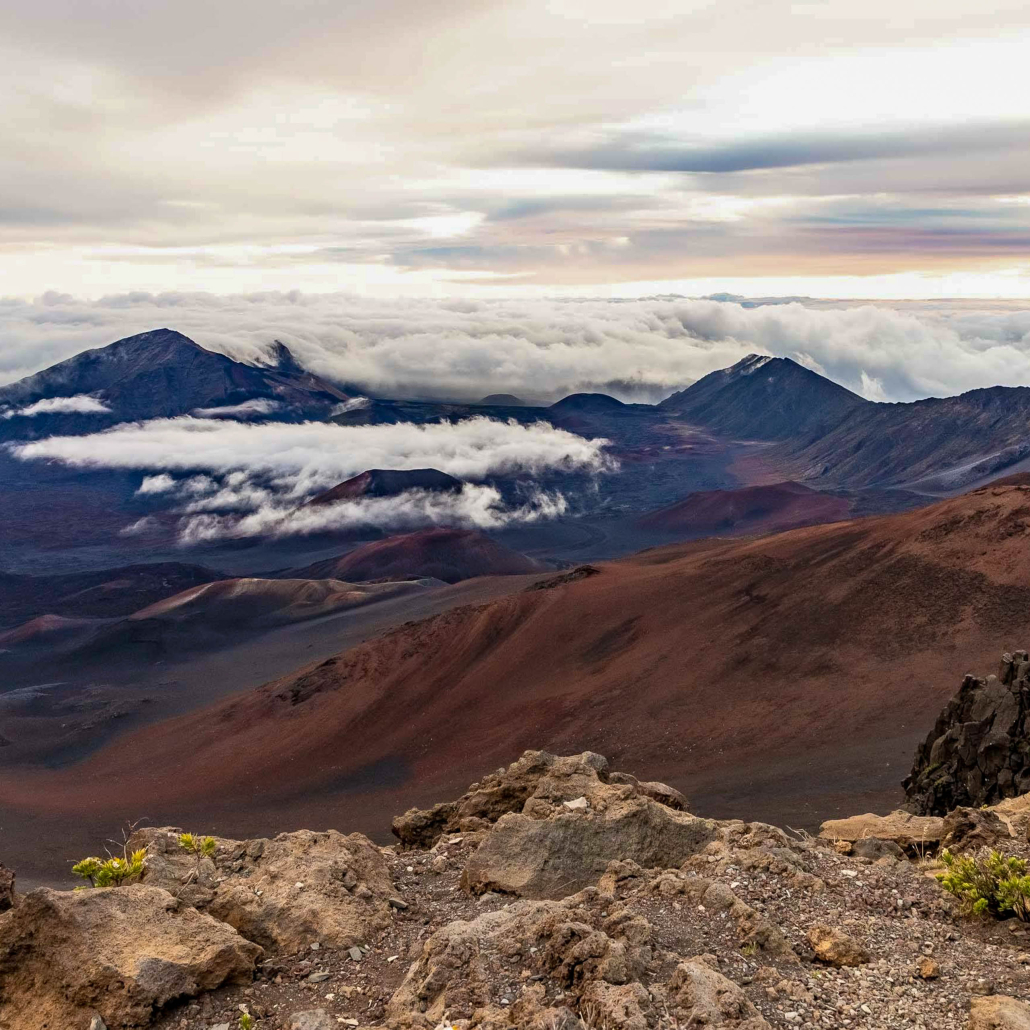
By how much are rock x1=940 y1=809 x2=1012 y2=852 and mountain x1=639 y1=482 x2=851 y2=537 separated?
124356 mm

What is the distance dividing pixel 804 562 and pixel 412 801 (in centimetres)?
2524

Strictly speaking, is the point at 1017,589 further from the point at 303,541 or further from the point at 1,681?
the point at 303,541

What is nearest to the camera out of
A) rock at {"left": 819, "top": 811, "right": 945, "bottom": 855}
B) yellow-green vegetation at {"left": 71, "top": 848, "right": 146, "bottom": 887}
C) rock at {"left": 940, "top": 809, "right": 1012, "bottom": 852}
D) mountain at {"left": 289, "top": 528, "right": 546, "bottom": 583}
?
yellow-green vegetation at {"left": 71, "top": 848, "right": 146, "bottom": 887}

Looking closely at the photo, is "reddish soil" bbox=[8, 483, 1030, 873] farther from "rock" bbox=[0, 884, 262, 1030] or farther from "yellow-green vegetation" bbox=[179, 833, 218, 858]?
"rock" bbox=[0, 884, 262, 1030]

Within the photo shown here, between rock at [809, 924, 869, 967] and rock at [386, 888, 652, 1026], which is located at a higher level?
rock at [386, 888, 652, 1026]

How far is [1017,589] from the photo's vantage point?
42562 mm

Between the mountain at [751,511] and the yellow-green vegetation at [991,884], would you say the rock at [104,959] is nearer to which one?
the yellow-green vegetation at [991,884]

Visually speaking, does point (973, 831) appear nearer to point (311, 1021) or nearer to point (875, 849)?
point (875, 849)

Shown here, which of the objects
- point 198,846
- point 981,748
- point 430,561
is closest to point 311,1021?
point 198,846

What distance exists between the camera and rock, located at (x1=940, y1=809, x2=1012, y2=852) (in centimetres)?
972

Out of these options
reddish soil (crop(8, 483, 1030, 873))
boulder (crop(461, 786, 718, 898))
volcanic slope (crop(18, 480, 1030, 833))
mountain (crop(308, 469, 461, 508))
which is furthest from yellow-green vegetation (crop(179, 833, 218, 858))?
mountain (crop(308, 469, 461, 508))

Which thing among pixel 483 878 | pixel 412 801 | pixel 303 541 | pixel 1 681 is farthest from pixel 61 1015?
pixel 303 541

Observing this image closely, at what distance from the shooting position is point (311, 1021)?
260 inches

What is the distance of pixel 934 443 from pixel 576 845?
6987 inches
